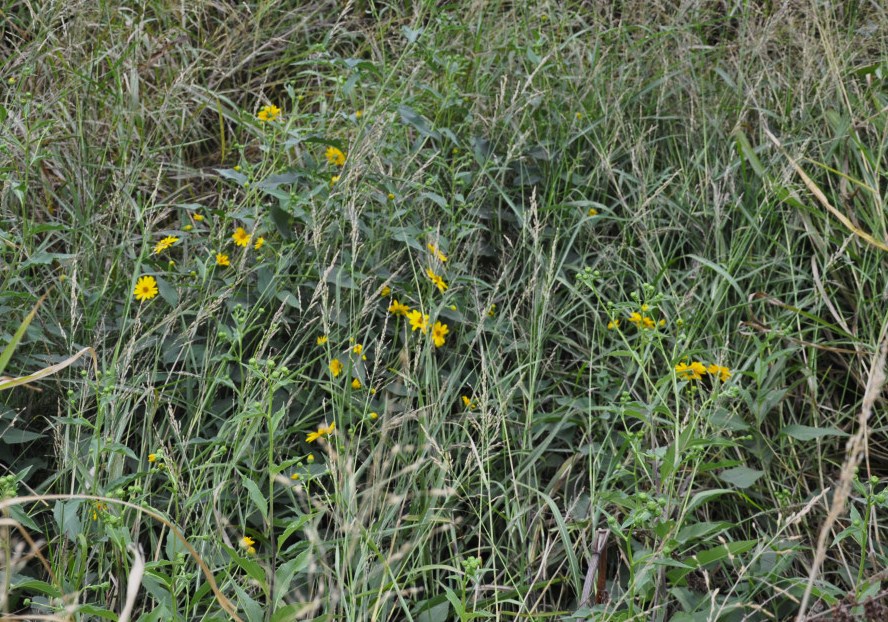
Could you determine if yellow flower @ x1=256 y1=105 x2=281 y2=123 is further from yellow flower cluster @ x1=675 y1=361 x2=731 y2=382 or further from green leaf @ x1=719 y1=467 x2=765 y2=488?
green leaf @ x1=719 y1=467 x2=765 y2=488

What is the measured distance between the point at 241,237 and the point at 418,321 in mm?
478

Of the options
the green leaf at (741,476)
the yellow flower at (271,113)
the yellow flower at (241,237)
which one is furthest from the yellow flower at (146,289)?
the green leaf at (741,476)

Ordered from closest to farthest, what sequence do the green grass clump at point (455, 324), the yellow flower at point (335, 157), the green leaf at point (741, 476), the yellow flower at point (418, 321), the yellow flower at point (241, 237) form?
the green grass clump at point (455, 324) < the green leaf at point (741, 476) < the yellow flower at point (418, 321) < the yellow flower at point (241, 237) < the yellow flower at point (335, 157)

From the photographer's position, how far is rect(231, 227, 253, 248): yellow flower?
6.95 ft

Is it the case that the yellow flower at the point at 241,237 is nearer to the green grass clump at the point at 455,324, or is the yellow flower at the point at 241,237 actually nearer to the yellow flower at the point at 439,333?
the green grass clump at the point at 455,324

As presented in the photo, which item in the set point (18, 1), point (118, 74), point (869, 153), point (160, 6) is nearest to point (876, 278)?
point (869, 153)

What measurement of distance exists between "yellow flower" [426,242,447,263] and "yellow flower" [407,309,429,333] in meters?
0.15

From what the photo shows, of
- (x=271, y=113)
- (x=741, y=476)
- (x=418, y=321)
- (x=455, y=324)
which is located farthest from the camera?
(x=271, y=113)

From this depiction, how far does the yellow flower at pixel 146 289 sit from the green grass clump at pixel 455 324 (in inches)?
0.5

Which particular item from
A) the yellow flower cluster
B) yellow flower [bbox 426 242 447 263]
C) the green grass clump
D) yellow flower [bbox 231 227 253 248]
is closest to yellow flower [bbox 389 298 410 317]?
the green grass clump

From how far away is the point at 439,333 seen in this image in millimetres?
2131

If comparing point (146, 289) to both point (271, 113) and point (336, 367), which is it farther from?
point (271, 113)

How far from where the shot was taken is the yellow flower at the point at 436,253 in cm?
210

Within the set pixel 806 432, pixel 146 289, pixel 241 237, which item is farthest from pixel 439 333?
pixel 806 432
